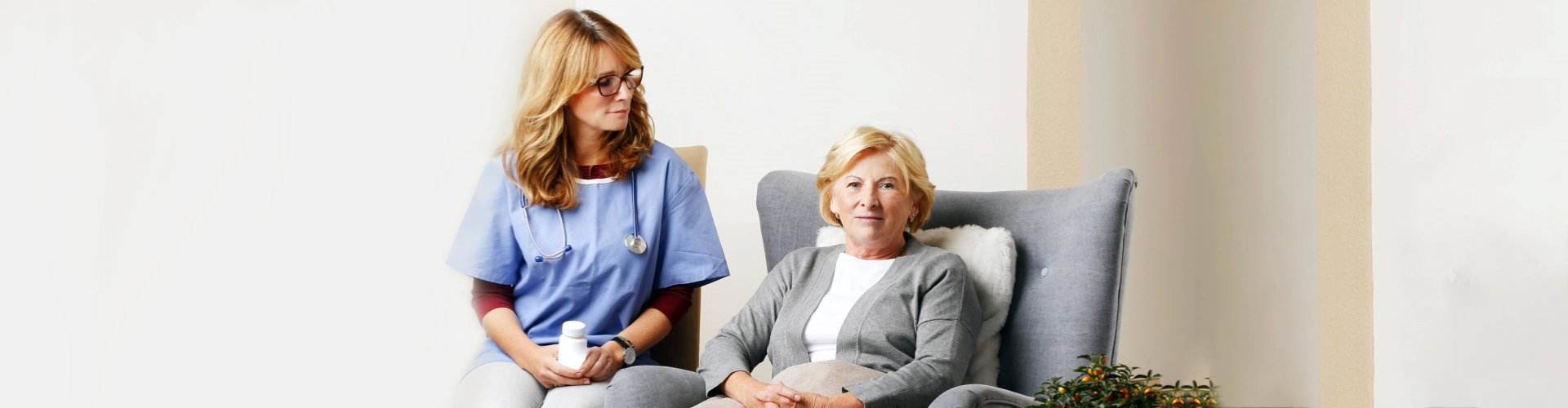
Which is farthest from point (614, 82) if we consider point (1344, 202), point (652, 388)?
point (1344, 202)

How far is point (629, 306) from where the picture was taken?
1.88 metres

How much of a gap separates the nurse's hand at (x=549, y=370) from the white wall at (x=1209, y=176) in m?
1.53

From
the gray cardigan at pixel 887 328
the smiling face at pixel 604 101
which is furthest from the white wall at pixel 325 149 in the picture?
the gray cardigan at pixel 887 328

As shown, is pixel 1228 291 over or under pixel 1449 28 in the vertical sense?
under

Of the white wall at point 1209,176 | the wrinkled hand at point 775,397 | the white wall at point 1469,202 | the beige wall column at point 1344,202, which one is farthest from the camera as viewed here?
the white wall at point 1209,176

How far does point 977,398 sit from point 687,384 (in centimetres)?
49

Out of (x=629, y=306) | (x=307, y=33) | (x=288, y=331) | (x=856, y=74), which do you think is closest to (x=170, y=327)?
(x=288, y=331)

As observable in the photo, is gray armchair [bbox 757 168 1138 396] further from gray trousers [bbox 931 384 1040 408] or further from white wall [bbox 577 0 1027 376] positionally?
white wall [bbox 577 0 1027 376]

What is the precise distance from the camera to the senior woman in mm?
1620

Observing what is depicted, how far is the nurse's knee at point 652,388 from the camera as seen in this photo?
1.58 m

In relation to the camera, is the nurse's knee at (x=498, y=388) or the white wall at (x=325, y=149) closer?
the white wall at (x=325, y=149)

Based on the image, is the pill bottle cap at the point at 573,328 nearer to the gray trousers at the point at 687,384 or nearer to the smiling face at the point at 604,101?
the gray trousers at the point at 687,384

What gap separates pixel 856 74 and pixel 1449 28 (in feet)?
4.34

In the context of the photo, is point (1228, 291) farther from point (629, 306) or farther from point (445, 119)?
point (445, 119)
